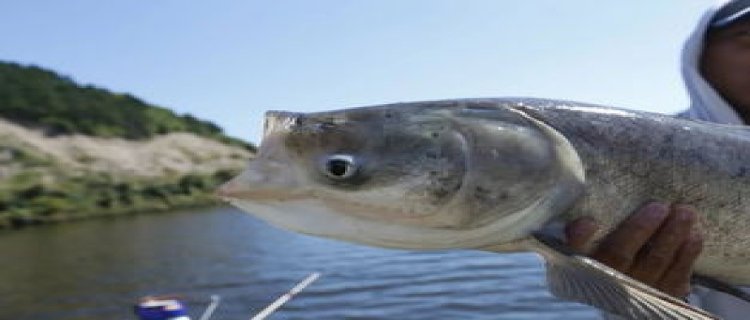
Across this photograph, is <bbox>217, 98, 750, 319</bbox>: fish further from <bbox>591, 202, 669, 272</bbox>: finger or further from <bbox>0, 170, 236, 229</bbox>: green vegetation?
<bbox>0, 170, 236, 229</bbox>: green vegetation

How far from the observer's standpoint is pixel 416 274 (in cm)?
2061

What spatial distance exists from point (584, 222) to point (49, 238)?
40.5 meters

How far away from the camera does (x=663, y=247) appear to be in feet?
9.93

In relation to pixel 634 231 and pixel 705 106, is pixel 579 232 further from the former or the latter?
pixel 705 106

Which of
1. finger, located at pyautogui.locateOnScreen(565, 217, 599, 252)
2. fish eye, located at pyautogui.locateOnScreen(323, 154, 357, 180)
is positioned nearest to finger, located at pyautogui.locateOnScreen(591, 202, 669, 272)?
finger, located at pyautogui.locateOnScreen(565, 217, 599, 252)

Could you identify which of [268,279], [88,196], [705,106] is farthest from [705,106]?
[88,196]

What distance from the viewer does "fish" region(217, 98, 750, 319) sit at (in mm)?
2592

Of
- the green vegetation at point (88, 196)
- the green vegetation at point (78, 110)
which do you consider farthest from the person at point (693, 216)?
the green vegetation at point (78, 110)

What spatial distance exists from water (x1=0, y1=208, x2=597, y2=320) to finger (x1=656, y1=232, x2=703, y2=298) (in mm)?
11356

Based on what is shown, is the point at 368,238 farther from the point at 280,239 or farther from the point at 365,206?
the point at 280,239

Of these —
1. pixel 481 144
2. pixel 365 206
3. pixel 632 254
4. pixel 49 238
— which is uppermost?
pixel 481 144

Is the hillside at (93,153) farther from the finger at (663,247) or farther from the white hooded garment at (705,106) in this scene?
the finger at (663,247)

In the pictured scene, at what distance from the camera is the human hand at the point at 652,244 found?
284cm

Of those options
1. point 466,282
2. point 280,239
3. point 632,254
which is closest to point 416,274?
point 466,282
